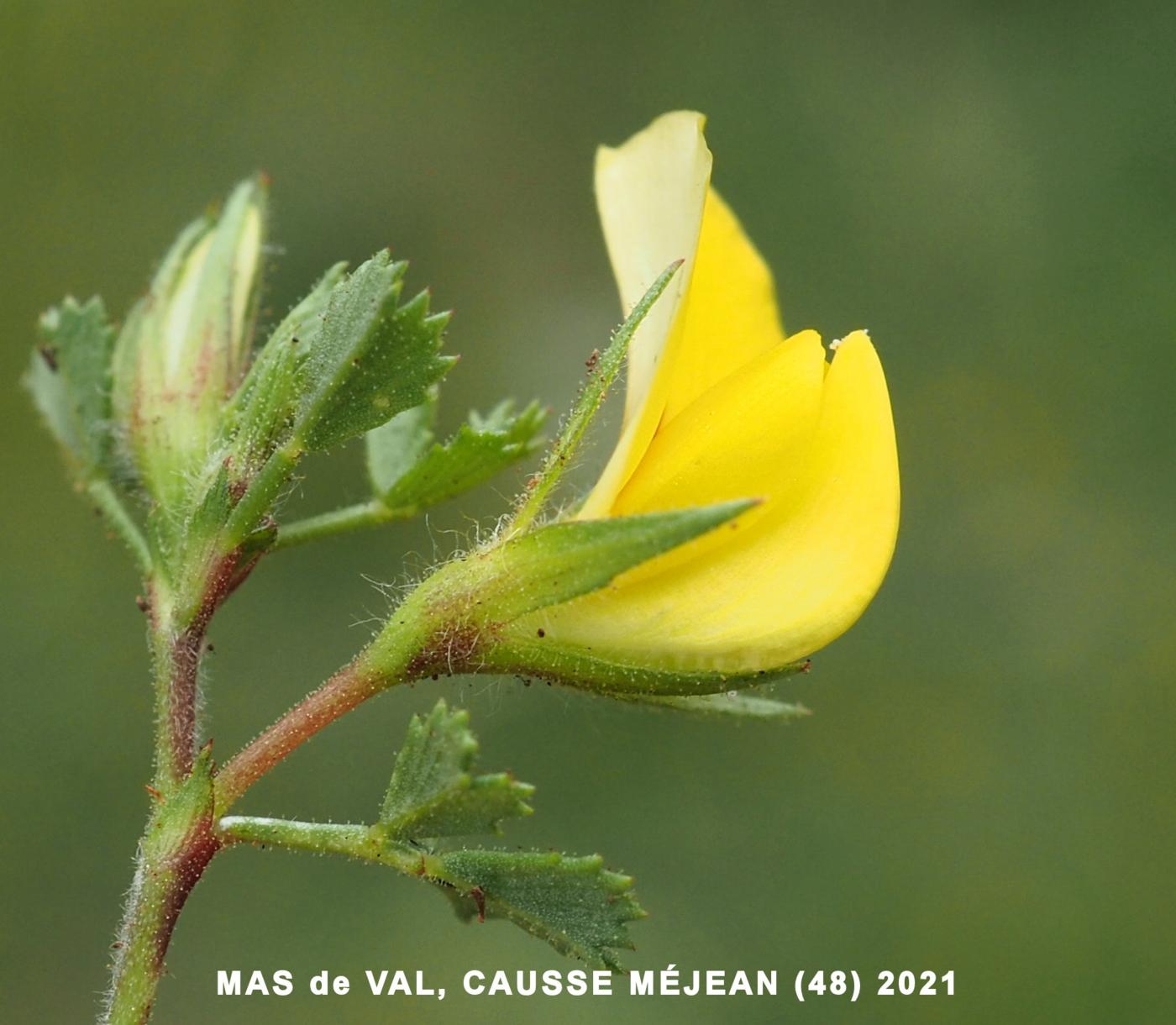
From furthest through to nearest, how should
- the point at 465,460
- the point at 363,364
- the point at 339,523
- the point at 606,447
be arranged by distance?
the point at 606,447, the point at 339,523, the point at 465,460, the point at 363,364

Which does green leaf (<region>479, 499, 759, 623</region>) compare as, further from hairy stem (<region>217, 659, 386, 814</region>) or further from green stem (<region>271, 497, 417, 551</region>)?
green stem (<region>271, 497, 417, 551</region>)

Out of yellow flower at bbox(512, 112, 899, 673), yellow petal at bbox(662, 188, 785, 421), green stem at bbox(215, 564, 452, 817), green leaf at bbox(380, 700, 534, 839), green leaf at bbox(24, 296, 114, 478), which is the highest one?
green leaf at bbox(24, 296, 114, 478)

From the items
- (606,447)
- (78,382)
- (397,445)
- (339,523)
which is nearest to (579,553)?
(339,523)

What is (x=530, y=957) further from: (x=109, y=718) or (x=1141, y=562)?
(x=1141, y=562)

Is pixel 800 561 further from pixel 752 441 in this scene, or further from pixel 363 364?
pixel 363 364

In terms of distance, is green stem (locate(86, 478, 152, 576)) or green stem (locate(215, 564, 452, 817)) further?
green stem (locate(86, 478, 152, 576))

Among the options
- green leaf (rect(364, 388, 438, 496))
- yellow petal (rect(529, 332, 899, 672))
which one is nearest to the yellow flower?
yellow petal (rect(529, 332, 899, 672))
